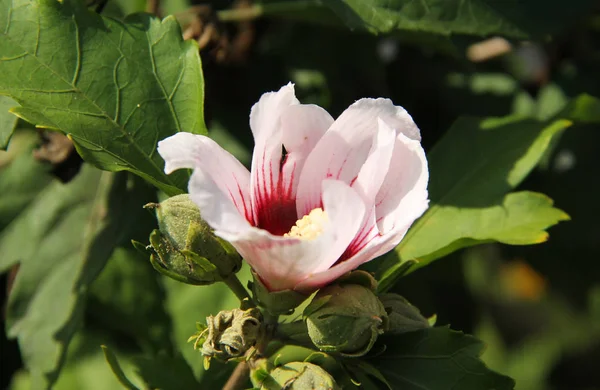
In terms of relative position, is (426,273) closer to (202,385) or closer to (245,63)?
(245,63)

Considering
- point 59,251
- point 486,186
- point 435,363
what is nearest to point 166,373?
point 59,251

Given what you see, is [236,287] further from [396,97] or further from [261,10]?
[396,97]

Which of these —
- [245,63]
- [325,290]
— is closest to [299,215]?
[325,290]

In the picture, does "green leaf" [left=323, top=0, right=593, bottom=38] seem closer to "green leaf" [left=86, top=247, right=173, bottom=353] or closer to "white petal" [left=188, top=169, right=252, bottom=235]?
"white petal" [left=188, top=169, right=252, bottom=235]

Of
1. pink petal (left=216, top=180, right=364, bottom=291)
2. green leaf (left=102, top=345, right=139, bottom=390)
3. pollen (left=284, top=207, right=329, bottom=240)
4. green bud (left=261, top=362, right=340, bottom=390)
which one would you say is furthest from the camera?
green leaf (left=102, top=345, right=139, bottom=390)

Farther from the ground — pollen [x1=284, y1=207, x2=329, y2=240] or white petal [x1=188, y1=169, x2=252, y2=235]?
white petal [x1=188, y1=169, x2=252, y2=235]

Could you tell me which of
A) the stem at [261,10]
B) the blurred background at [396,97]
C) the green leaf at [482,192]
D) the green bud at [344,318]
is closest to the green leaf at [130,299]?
the blurred background at [396,97]

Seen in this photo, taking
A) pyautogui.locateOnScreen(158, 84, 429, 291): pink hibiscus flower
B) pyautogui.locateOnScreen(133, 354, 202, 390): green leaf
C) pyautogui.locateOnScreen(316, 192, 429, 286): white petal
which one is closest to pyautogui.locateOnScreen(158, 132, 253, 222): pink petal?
pyautogui.locateOnScreen(158, 84, 429, 291): pink hibiscus flower
